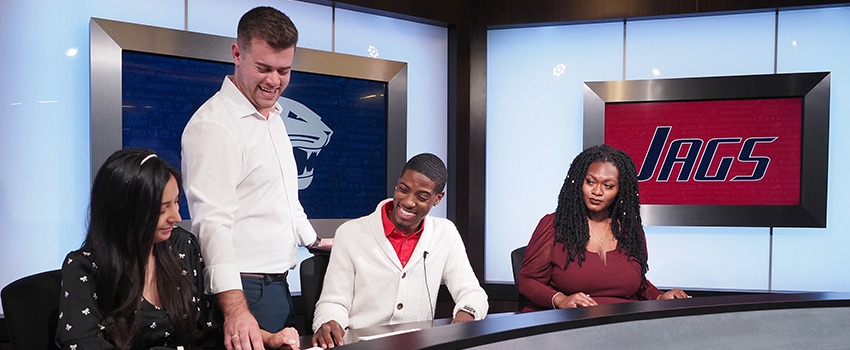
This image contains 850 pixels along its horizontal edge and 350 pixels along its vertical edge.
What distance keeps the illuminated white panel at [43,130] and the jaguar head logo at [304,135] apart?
0.87 meters

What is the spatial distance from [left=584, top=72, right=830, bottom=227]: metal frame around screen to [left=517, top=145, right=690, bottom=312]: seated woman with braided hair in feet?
3.73

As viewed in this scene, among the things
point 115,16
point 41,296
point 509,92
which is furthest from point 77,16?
point 509,92

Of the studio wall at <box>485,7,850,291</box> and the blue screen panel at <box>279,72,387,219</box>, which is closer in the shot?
the blue screen panel at <box>279,72,387,219</box>

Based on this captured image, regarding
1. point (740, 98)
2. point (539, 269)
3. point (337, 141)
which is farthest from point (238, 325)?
point (740, 98)

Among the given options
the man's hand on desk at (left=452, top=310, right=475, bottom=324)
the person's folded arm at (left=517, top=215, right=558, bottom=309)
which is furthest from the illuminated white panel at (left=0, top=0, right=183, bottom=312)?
the person's folded arm at (left=517, top=215, right=558, bottom=309)

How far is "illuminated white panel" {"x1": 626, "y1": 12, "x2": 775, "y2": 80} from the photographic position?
342 cm

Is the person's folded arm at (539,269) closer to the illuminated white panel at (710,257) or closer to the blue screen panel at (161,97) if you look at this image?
the illuminated white panel at (710,257)

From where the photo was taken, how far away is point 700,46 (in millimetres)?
3480

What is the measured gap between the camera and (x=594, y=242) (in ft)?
7.68

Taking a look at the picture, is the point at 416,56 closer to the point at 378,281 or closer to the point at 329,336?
the point at 378,281

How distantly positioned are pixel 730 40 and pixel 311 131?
2.49 meters

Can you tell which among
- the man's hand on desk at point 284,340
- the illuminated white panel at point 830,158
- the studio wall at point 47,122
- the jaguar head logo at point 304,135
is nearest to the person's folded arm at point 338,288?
the man's hand on desk at point 284,340

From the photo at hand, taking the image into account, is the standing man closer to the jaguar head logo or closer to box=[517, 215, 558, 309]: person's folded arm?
box=[517, 215, 558, 309]: person's folded arm

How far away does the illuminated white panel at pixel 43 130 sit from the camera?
239 cm
